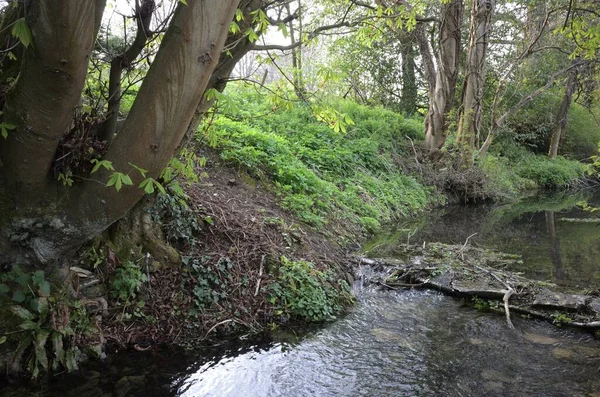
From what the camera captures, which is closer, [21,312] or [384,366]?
[21,312]

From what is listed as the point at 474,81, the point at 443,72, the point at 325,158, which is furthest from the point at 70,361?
the point at 474,81

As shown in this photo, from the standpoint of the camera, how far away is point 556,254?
28.3 feet

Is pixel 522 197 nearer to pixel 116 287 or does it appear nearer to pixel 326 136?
pixel 326 136

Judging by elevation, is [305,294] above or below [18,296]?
below

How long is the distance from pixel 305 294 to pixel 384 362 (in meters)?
1.29

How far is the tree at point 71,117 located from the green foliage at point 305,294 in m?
2.20

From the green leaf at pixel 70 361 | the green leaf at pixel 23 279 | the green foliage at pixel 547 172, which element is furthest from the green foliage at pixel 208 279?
the green foliage at pixel 547 172

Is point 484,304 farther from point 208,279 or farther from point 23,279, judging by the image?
point 23,279

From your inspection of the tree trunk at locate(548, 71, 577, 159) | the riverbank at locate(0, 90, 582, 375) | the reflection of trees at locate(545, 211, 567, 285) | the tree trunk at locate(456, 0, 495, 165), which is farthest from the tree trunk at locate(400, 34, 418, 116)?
the riverbank at locate(0, 90, 582, 375)

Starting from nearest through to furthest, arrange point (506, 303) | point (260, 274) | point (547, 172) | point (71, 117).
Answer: point (71, 117), point (260, 274), point (506, 303), point (547, 172)

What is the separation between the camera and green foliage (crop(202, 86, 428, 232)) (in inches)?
319

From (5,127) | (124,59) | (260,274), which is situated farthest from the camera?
(260,274)

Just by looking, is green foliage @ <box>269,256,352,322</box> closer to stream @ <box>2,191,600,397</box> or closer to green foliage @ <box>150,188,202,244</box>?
stream @ <box>2,191,600,397</box>

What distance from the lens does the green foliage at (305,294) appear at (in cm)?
493
